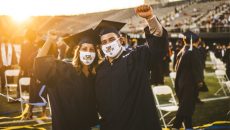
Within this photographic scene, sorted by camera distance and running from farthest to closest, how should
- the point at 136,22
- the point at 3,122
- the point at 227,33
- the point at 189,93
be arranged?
1. the point at 136,22
2. the point at 227,33
3. the point at 3,122
4. the point at 189,93

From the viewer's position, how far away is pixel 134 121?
350cm

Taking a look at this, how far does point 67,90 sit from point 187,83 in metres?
4.30

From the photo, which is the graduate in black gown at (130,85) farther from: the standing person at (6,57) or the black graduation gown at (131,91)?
the standing person at (6,57)

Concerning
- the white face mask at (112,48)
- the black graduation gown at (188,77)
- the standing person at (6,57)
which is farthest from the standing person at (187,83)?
the standing person at (6,57)

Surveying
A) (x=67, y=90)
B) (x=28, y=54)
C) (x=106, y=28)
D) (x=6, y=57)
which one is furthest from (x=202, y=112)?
(x=6, y=57)

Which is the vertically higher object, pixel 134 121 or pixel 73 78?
pixel 73 78

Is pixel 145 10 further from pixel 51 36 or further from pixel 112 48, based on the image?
pixel 51 36

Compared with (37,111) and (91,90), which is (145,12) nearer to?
(91,90)

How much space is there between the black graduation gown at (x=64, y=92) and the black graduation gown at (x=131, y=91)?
21cm

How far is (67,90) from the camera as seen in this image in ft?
11.9

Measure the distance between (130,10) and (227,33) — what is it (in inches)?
1506

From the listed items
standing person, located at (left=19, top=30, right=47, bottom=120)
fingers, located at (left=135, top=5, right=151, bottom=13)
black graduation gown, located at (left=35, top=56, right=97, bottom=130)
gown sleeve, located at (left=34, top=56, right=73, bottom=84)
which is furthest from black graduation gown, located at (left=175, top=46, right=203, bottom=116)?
fingers, located at (left=135, top=5, right=151, bottom=13)

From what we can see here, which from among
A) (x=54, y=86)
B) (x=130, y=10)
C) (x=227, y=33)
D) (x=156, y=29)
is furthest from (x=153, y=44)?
(x=130, y=10)

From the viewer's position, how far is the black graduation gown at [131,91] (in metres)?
3.51
